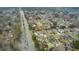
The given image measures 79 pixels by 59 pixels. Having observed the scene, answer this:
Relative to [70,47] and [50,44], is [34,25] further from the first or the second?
[70,47]

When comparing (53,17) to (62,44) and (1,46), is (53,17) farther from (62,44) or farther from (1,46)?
(1,46)

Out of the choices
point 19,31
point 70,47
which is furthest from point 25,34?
point 70,47

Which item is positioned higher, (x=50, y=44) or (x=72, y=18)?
(x=72, y=18)

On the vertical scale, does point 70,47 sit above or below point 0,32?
below

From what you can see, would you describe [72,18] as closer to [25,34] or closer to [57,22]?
[57,22]
